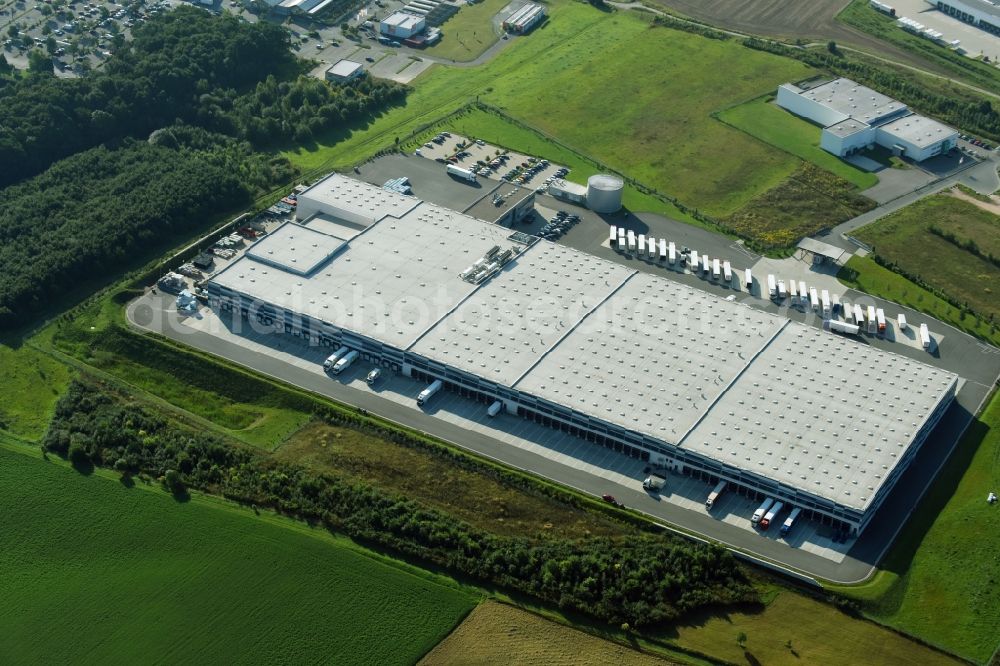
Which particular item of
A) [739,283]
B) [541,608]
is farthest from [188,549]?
[739,283]

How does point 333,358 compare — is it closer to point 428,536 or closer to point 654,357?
point 428,536

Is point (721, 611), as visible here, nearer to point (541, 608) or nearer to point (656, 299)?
point (541, 608)

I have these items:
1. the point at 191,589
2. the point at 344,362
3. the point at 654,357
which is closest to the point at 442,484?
the point at 344,362

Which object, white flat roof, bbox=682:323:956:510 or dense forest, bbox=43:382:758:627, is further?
white flat roof, bbox=682:323:956:510

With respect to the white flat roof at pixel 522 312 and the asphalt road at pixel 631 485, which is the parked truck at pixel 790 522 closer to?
the asphalt road at pixel 631 485

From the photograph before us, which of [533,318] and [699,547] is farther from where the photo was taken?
[533,318]

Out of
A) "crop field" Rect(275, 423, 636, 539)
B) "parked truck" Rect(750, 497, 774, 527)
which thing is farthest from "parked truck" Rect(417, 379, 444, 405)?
"parked truck" Rect(750, 497, 774, 527)

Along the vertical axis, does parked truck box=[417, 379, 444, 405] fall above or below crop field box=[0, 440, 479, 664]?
above

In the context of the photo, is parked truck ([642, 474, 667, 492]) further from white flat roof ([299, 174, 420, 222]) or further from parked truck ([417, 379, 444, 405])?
white flat roof ([299, 174, 420, 222])
